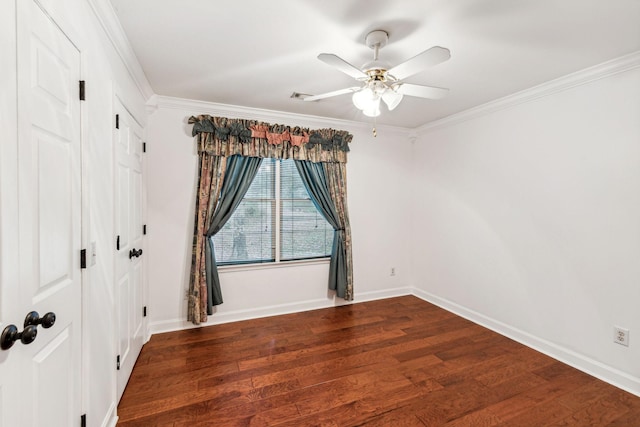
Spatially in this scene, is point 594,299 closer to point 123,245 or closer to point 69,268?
point 69,268

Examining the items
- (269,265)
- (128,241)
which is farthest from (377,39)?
(269,265)

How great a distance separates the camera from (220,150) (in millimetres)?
3248

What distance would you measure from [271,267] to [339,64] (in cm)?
257

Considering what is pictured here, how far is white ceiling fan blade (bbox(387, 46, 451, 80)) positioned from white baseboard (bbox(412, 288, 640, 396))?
9.27ft

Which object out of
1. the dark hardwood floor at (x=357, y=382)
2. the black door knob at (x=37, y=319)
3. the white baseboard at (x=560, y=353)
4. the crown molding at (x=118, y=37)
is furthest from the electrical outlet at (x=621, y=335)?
the crown molding at (x=118, y=37)

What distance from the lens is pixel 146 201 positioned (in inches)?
120

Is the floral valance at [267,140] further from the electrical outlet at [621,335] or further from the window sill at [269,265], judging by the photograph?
the electrical outlet at [621,335]

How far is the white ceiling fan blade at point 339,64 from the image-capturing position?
165cm

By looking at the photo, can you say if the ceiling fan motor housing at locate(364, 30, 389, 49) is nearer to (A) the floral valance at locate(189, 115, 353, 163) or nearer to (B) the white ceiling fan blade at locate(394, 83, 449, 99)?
(B) the white ceiling fan blade at locate(394, 83, 449, 99)

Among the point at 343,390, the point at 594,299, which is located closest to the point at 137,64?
the point at 343,390

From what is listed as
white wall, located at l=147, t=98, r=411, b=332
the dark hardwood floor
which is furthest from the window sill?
the dark hardwood floor

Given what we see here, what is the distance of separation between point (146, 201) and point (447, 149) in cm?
373

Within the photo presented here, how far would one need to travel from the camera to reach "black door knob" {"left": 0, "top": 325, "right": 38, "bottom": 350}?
88 cm

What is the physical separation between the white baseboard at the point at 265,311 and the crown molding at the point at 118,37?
2451 millimetres
